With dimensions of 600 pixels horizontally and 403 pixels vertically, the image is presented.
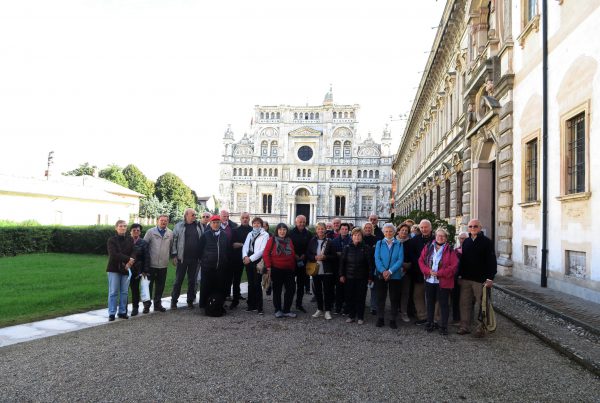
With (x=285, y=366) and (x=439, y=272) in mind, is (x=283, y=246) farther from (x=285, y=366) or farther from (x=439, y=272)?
(x=285, y=366)

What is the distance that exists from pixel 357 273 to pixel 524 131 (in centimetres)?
670

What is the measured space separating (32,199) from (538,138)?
32503mm

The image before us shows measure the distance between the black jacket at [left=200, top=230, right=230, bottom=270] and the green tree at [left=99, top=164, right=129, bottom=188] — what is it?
227ft

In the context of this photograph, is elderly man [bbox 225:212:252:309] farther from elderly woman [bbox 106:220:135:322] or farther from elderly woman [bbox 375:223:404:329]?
elderly woman [bbox 375:223:404:329]

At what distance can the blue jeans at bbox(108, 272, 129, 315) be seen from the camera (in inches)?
282

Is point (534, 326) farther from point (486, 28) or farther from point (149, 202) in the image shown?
point (149, 202)

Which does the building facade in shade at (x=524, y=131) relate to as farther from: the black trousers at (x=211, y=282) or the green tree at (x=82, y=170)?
the green tree at (x=82, y=170)

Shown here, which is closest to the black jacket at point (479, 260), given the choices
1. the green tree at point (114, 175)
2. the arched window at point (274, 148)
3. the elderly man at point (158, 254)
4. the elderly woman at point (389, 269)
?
the elderly woman at point (389, 269)

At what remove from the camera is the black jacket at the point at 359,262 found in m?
7.35

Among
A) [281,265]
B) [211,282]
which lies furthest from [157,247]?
[281,265]

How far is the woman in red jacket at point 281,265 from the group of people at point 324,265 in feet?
0.06

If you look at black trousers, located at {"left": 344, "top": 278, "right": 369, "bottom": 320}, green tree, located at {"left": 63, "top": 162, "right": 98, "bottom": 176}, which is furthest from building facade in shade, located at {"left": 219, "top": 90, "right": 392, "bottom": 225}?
black trousers, located at {"left": 344, "top": 278, "right": 369, "bottom": 320}

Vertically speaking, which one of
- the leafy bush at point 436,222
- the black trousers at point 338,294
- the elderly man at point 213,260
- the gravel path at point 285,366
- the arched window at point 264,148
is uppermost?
the arched window at point 264,148

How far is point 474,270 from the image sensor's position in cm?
647
